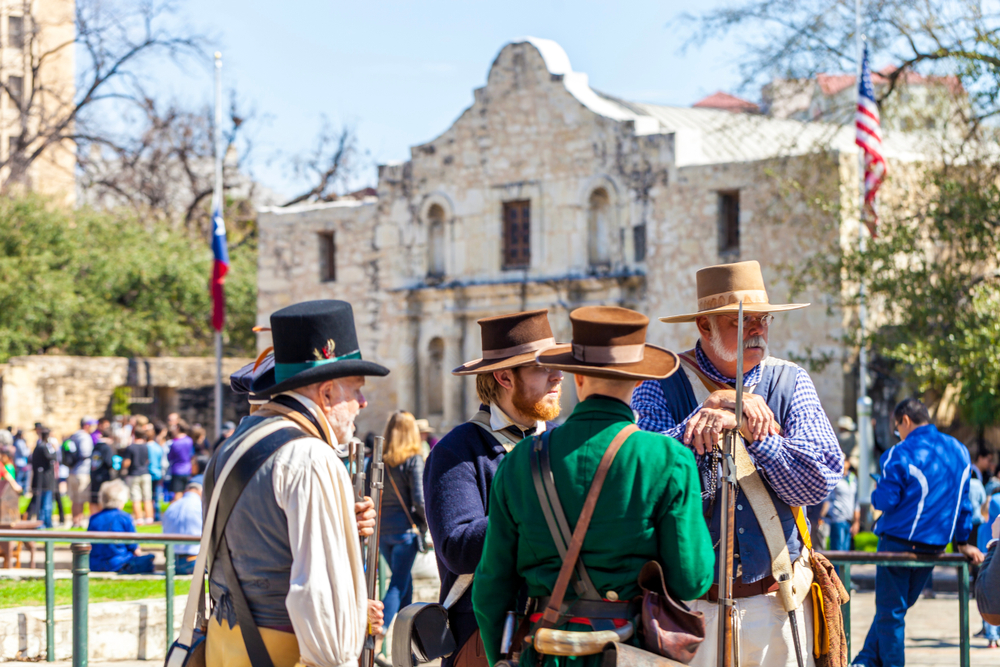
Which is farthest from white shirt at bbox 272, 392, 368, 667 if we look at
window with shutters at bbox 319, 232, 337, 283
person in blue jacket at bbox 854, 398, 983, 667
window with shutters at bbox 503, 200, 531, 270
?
window with shutters at bbox 319, 232, 337, 283

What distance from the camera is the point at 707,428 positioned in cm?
353

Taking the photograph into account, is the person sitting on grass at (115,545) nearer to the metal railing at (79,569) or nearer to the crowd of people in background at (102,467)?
the metal railing at (79,569)

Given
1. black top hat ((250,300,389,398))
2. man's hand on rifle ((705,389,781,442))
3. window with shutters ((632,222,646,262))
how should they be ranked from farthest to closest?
1. window with shutters ((632,222,646,262))
2. man's hand on rifle ((705,389,781,442))
3. black top hat ((250,300,389,398))

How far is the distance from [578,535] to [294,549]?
827 mm

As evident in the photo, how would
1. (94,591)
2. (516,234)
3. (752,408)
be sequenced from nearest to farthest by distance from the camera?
1. (752,408)
2. (94,591)
3. (516,234)

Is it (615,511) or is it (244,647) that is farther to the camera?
(244,647)

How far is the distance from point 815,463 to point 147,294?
2762cm

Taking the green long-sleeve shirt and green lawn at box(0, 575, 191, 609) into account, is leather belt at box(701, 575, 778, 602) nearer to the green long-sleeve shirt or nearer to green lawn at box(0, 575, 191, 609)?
the green long-sleeve shirt

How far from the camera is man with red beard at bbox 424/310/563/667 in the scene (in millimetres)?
3781

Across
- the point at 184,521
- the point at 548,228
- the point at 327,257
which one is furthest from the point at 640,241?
the point at 184,521

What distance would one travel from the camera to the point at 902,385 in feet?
57.3

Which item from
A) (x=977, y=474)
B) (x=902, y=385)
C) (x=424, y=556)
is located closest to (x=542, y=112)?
(x=902, y=385)

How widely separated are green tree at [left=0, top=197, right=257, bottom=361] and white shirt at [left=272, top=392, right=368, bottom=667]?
24.7 m

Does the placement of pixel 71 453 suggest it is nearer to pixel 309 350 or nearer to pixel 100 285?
pixel 100 285
